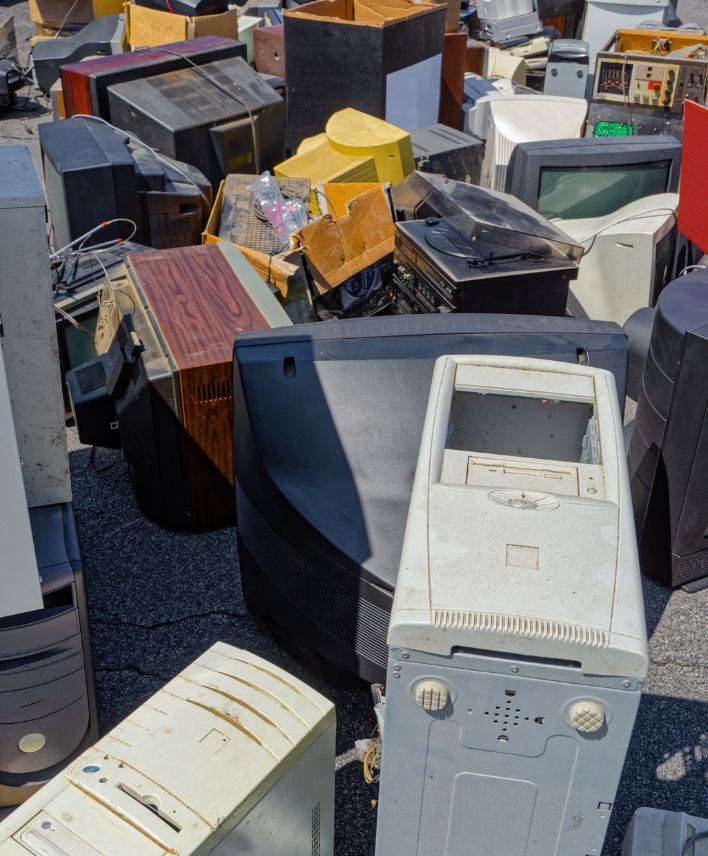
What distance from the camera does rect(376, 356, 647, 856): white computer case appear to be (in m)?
1.54

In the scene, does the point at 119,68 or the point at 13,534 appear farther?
the point at 119,68

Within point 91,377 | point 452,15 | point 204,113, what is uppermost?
point 452,15

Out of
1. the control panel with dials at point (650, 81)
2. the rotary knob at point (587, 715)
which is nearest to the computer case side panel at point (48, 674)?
the rotary knob at point (587, 715)

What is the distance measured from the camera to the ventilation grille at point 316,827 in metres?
2.08

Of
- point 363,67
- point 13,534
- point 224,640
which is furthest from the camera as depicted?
point 363,67

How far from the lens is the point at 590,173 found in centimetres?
461

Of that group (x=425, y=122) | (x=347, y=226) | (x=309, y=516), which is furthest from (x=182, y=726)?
(x=425, y=122)

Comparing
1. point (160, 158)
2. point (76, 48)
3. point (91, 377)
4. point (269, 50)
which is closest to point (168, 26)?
point (269, 50)

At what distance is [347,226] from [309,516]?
2.37 metres

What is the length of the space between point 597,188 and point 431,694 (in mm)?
3592

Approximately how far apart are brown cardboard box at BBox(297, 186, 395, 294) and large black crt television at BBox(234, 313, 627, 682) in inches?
65.3

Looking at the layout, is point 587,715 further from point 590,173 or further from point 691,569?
point 590,173

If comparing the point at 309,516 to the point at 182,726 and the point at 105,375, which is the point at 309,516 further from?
the point at 105,375

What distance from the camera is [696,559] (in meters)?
3.29
